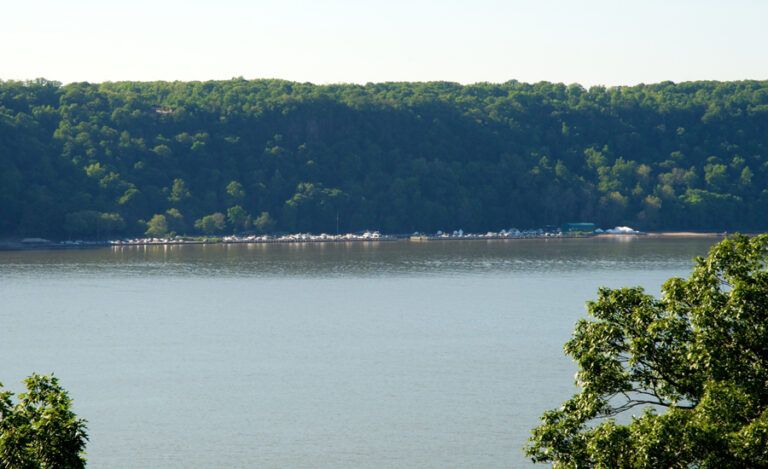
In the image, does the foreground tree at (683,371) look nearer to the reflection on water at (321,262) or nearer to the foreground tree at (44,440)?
the foreground tree at (44,440)

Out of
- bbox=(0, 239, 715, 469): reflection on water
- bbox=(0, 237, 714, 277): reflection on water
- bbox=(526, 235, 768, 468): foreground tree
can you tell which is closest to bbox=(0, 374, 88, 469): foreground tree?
bbox=(526, 235, 768, 468): foreground tree

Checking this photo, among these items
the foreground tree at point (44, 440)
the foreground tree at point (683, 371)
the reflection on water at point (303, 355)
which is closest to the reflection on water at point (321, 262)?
the reflection on water at point (303, 355)

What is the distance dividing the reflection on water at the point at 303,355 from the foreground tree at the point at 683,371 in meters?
23.7

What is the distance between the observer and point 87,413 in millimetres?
62188

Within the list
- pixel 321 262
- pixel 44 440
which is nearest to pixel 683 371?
pixel 44 440

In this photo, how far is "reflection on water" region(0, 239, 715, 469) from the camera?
56.1 m

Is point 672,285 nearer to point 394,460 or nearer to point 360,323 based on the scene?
point 394,460

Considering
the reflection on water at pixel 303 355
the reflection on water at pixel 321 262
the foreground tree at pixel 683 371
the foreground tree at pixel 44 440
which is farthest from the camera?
the reflection on water at pixel 321 262

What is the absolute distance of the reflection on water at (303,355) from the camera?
5612 cm

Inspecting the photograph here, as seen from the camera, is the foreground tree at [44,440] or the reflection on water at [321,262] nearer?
the foreground tree at [44,440]

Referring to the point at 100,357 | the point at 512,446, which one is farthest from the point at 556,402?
the point at 100,357

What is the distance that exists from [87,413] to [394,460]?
17.8 meters

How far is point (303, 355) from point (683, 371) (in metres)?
57.3

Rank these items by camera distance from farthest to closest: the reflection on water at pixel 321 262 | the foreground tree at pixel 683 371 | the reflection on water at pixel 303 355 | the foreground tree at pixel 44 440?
the reflection on water at pixel 321 262, the reflection on water at pixel 303 355, the foreground tree at pixel 683 371, the foreground tree at pixel 44 440
